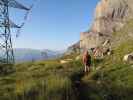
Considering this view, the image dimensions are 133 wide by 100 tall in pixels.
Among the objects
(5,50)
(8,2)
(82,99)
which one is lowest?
(82,99)

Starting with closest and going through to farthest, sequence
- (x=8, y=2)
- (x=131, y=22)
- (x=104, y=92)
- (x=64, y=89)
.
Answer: (x=64, y=89), (x=104, y=92), (x=8, y=2), (x=131, y=22)

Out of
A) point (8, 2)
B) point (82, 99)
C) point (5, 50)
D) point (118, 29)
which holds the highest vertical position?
point (118, 29)

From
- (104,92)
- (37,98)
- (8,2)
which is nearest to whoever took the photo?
(37,98)

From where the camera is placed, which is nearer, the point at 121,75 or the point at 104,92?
the point at 104,92

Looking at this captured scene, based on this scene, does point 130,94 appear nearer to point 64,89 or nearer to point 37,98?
point 64,89

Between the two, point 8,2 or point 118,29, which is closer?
point 8,2

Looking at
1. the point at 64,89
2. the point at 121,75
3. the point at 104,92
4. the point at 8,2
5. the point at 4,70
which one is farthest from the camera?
the point at 8,2

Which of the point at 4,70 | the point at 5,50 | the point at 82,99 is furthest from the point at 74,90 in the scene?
the point at 5,50

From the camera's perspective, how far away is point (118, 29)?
654 feet

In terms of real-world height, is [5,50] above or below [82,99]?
above

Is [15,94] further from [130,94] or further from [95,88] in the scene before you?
[130,94]

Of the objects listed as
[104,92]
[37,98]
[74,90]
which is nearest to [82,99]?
[74,90]

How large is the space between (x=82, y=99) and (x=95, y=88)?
6.07ft

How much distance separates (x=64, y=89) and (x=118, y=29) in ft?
626
